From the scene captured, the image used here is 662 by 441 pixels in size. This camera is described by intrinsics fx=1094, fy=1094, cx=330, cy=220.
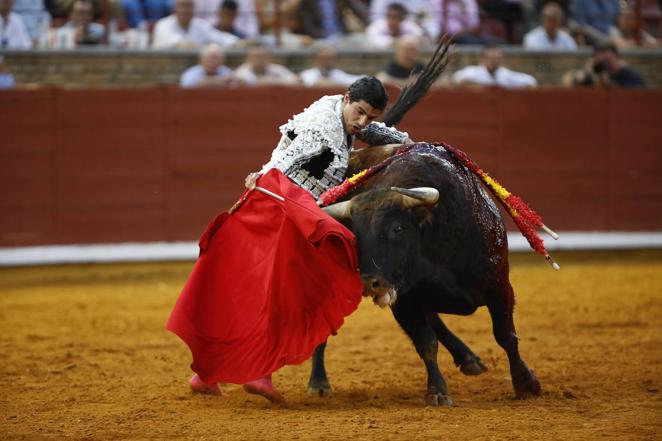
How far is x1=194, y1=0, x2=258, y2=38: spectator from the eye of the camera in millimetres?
10571

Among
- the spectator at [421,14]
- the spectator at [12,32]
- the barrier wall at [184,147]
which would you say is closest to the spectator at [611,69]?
the barrier wall at [184,147]

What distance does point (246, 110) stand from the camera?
970 cm

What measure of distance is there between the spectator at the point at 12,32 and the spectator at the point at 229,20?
182cm

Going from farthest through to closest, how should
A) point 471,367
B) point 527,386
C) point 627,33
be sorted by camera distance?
point 627,33 < point 471,367 < point 527,386

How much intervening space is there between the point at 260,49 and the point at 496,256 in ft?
18.2

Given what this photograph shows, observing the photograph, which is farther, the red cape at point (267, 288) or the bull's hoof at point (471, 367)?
the bull's hoof at point (471, 367)

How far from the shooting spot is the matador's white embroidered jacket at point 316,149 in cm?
463

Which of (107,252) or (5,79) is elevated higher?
(5,79)

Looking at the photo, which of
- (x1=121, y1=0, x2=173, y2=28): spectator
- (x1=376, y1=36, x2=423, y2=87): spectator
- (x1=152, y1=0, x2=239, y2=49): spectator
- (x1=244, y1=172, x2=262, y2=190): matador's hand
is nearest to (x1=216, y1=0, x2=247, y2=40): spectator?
(x1=152, y1=0, x2=239, y2=49): spectator

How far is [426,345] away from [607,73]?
6.48m

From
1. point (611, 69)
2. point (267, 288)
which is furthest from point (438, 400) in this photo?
point (611, 69)

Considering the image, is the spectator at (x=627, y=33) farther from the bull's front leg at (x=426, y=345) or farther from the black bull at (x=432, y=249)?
the bull's front leg at (x=426, y=345)

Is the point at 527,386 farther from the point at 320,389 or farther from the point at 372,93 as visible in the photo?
the point at 372,93

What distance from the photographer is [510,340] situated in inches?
186
